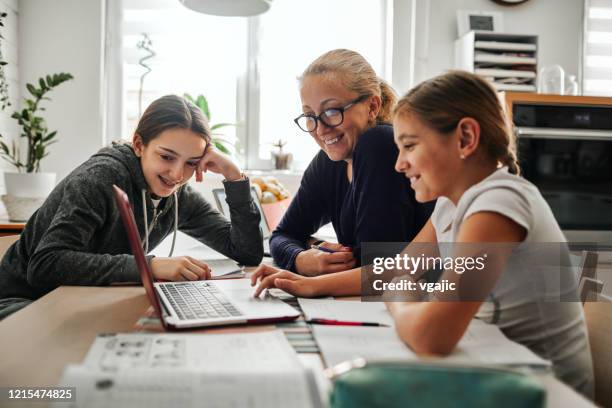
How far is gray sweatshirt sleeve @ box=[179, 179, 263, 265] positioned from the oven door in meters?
1.56

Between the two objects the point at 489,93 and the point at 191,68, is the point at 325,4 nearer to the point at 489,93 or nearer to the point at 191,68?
the point at 191,68

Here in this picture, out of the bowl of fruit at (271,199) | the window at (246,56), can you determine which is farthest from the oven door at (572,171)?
the bowl of fruit at (271,199)

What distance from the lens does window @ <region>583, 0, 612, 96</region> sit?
3.29m

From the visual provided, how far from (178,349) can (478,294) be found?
1.36ft

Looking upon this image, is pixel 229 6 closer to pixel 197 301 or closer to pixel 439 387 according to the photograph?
pixel 197 301

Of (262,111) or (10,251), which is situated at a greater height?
(262,111)

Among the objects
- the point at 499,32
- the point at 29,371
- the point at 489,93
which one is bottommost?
the point at 29,371

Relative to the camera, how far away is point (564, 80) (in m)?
2.96

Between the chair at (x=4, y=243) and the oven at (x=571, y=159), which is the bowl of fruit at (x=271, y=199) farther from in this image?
the oven at (x=571, y=159)

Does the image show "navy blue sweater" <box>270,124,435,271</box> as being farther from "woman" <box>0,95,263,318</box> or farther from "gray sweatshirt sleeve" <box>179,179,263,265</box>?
"woman" <box>0,95,263,318</box>

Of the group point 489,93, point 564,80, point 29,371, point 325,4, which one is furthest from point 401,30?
point 29,371

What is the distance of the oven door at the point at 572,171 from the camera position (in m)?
2.70

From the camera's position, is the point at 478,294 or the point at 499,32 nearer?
the point at 478,294

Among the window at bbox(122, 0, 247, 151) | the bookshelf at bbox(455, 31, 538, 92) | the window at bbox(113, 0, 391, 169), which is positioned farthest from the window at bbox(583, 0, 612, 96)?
the window at bbox(122, 0, 247, 151)
